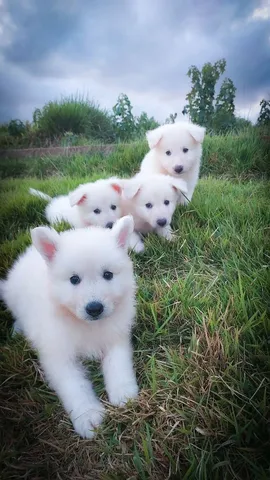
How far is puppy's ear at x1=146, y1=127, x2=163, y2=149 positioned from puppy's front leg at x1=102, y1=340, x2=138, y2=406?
0.84 metres

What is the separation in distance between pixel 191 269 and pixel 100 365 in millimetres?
483

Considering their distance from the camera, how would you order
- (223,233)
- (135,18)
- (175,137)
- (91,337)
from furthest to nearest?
1. (175,137)
2. (223,233)
3. (91,337)
4. (135,18)

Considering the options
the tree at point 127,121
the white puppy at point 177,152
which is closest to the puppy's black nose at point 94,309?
the tree at point 127,121

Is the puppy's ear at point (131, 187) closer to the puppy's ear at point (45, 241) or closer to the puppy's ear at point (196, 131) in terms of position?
the puppy's ear at point (196, 131)

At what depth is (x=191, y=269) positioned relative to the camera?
1.63m

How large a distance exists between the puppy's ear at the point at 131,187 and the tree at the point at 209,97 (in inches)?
18.9

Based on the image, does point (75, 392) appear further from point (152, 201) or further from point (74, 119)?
point (152, 201)

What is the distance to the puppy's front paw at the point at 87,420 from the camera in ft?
4.15

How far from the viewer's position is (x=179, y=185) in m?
2.18

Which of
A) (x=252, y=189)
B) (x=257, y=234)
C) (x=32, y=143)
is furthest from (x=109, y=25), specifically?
(x=257, y=234)

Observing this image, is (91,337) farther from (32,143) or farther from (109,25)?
(109,25)

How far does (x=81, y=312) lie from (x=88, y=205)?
2.43 ft

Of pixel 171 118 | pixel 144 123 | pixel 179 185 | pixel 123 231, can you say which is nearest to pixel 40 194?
pixel 123 231

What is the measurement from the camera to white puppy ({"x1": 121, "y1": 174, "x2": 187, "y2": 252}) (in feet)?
6.98
